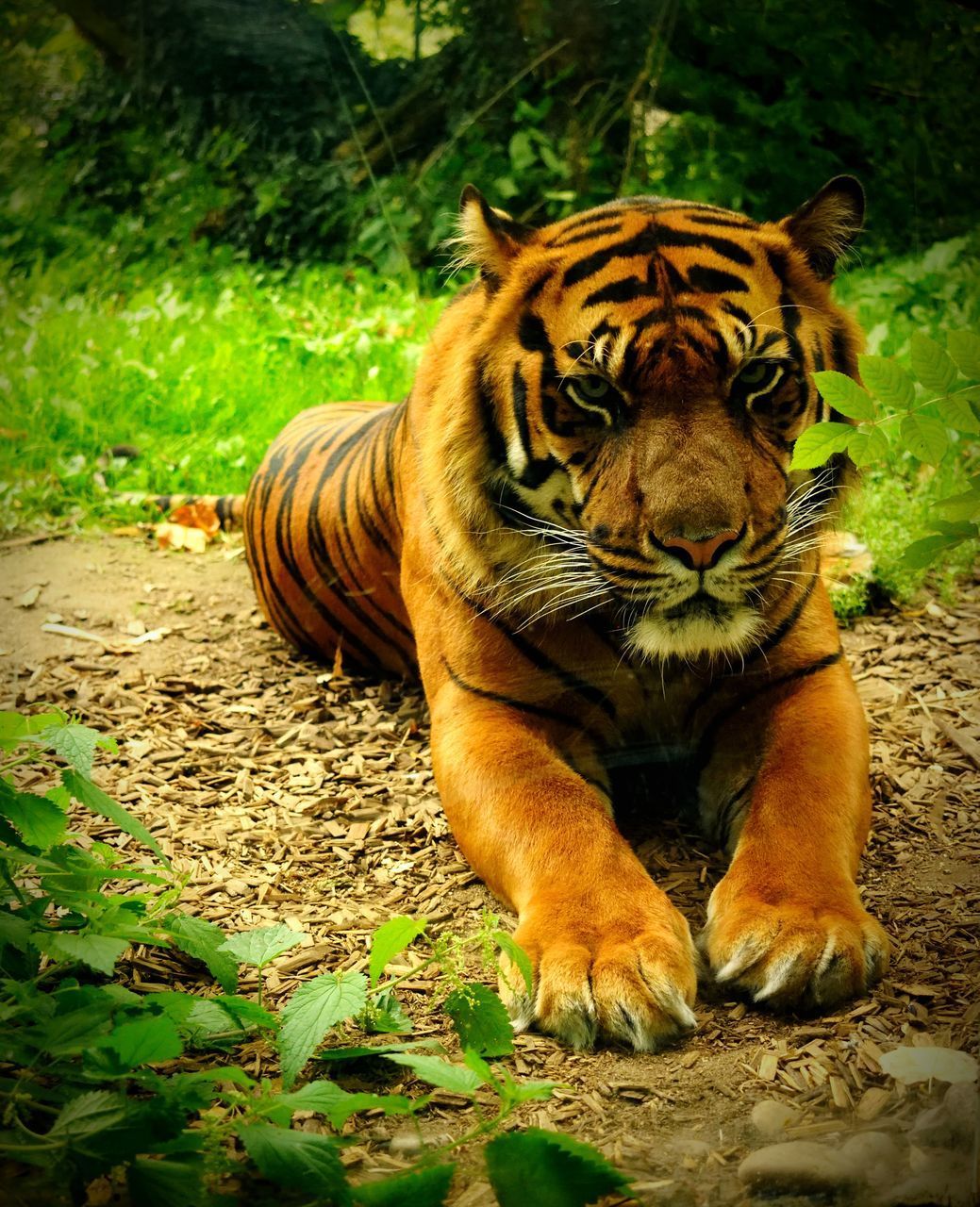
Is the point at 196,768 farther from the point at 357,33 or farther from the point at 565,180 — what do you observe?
the point at 565,180

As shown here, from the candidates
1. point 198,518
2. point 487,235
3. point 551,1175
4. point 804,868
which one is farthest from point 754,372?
point 198,518

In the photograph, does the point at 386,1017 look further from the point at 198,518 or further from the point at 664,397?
the point at 198,518

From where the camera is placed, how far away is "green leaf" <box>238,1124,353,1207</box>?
111 centimetres

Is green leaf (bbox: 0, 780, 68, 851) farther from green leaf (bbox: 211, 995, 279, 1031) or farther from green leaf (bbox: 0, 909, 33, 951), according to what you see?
green leaf (bbox: 211, 995, 279, 1031)

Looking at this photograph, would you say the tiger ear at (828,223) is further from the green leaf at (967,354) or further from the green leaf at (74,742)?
the green leaf at (74,742)

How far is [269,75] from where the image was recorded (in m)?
3.10

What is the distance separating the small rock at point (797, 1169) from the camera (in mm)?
1062

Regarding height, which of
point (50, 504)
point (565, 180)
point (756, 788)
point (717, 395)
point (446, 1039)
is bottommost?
point (446, 1039)

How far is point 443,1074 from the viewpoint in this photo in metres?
1.26

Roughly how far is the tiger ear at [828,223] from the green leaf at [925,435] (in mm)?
583

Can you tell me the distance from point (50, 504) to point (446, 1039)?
2208mm

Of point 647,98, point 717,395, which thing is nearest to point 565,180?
point 647,98

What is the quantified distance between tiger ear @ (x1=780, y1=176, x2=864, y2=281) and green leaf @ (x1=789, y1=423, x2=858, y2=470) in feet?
1.92

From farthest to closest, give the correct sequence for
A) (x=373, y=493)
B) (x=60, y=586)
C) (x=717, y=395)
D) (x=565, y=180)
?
(x=565, y=180) < (x=60, y=586) < (x=373, y=493) < (x=717, y=395)
